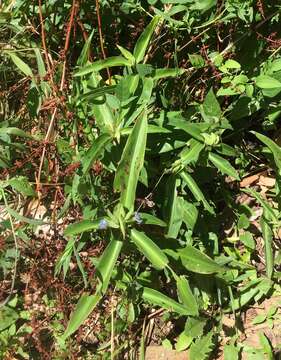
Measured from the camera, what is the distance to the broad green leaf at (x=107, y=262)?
198 centimetres

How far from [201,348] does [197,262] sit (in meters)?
0.51

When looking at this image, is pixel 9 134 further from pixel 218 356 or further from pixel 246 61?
pixel 218 356

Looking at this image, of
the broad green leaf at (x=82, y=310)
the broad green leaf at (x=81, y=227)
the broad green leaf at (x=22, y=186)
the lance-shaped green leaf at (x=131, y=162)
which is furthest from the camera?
the broad green leaf at (x=22, y=186)

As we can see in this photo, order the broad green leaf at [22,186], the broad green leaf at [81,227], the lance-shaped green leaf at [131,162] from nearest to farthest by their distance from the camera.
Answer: the lance-shaped green leaf at [131,162], the broad green leaf at [81,227], the broad green leaf at [22,186]

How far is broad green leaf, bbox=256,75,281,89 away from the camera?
228 cm

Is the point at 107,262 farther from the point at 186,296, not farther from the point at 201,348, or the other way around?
the point at 201,348

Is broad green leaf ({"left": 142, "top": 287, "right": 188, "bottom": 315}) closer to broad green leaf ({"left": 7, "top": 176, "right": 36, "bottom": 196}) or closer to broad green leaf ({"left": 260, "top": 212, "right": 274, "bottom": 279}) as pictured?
broad green leaf ({"left": 260, "top": 212, "right": 274, "bottom": 279})

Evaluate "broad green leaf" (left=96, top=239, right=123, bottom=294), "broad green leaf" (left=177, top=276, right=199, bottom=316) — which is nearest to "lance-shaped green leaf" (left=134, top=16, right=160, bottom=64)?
"broad green leaf" (left=96, top=239, right=123, bottom=294)

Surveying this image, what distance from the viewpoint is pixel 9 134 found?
2.58m

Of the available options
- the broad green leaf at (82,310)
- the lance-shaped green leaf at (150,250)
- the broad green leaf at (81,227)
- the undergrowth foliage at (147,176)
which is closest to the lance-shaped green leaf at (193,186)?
the undergrowth foliage at (147,176)

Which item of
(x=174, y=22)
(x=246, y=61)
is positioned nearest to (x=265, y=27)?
(x=246, y=61)

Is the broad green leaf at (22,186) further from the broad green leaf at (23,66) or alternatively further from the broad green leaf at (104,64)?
the broad green leaf at (104,64)

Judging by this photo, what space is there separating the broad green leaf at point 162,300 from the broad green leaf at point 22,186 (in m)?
0.67

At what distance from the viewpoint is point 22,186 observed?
2496 mm
